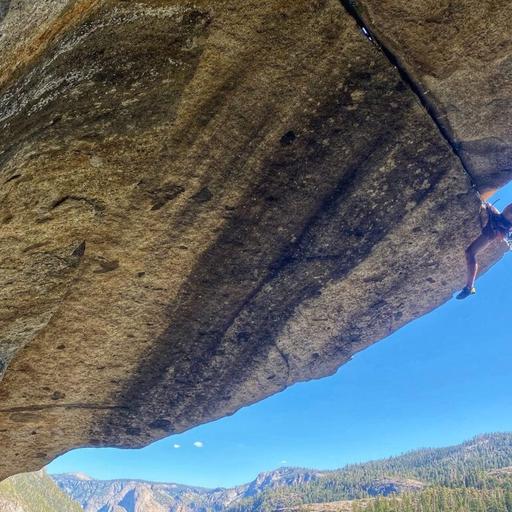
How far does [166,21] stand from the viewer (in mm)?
5434

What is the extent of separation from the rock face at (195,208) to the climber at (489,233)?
462 millimetres

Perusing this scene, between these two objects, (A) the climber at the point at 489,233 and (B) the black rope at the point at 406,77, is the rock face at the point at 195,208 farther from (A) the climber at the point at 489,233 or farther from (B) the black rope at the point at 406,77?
(A) the climber at the point at 489,233

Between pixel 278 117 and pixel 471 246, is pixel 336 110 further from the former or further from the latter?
pixel 471 246

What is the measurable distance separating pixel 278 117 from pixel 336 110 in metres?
1.05

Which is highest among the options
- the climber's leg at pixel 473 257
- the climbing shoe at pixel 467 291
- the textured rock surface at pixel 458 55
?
the textured rock surface at pixel 458 55

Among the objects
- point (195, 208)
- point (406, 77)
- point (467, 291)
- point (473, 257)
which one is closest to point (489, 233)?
point (473, 257)

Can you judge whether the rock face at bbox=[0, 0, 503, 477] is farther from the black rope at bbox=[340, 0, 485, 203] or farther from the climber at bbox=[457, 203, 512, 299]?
the climber at bbox=[457, 203, 512, 299]

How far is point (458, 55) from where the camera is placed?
6.73 metres

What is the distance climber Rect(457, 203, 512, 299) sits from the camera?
11.0m

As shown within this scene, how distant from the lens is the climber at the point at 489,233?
10984 millimetres

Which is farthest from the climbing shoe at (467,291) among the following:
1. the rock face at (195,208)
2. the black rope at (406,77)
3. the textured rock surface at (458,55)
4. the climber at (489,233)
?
the textured rock surface at (458,55)

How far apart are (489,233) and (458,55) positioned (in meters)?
6.07

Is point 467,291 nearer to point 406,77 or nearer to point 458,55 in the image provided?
point 406,77

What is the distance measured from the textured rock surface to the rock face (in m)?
0.36
